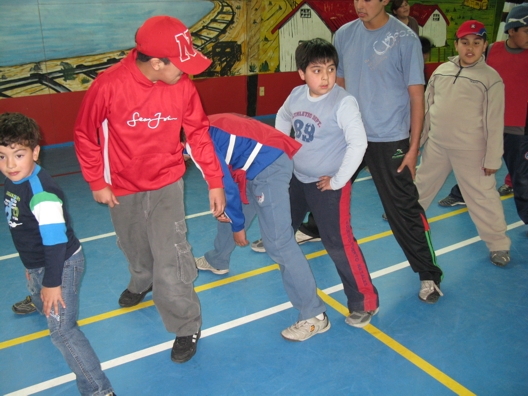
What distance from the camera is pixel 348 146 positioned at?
2.87 meters

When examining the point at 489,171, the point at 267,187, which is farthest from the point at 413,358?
the point at 489,171

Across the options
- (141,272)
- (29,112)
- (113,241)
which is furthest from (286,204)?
(29,112)

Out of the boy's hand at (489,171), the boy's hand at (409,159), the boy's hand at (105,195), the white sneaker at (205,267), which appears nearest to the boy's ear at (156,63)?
the boy's hand at (105,195)

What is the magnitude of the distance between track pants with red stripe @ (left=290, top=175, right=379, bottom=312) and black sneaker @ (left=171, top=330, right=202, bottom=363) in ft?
3.31

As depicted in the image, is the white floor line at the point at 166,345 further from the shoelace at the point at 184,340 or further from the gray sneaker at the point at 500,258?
the gray sneaker at the point at 500,258

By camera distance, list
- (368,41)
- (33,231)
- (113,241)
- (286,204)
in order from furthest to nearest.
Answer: (113,241) → (368,41) → (286,204) → (33,231)

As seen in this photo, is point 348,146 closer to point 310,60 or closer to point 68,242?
point 310,60

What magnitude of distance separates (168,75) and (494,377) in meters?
2.45

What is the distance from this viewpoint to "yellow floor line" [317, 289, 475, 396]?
2.69 m

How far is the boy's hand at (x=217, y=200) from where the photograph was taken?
284 cm

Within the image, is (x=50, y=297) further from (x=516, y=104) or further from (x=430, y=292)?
(x=516, y=104)

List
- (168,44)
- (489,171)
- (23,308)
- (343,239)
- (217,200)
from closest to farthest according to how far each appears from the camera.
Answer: (168,44), (217,200), (343,239), (23,308), (489,171)

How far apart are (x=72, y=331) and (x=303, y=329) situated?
142 cm

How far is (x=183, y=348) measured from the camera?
2959mm
